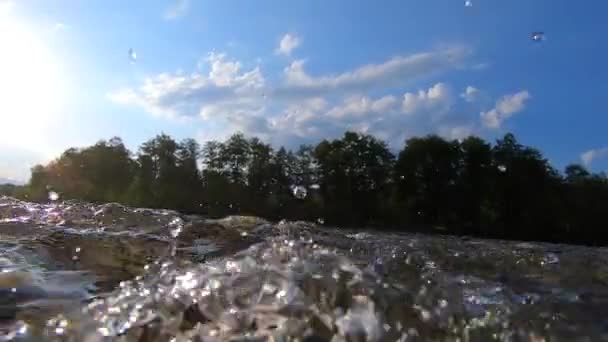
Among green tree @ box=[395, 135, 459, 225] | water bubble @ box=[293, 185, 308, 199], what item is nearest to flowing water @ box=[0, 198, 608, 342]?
green tree @ box=[395, 135, 459, 225]

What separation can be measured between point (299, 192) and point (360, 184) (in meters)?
7.64

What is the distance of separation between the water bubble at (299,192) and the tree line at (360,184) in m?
0.18

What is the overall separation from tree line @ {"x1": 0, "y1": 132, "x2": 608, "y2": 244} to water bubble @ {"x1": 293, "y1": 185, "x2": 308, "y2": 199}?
0.18m

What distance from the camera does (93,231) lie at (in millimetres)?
7707

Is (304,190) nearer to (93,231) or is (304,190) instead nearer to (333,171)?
(333,171)

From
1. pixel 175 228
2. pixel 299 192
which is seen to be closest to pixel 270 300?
pixel 175 228

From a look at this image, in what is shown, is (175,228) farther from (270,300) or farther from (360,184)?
(360,184)

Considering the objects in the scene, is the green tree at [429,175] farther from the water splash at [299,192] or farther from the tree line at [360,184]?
the water splash at [299,192]

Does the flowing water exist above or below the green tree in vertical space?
below

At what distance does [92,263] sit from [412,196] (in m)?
62.7

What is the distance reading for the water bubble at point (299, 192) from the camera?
67562 mm

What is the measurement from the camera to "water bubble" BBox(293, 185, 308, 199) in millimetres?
67562

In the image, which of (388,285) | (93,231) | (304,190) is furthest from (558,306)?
(304,190)

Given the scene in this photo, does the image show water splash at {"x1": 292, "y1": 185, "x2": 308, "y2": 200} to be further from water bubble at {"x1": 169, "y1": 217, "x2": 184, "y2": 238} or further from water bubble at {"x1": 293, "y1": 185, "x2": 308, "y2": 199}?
water bubble at {"x1": 169, "y1": 217, "x2": 184, "y2": 238}
